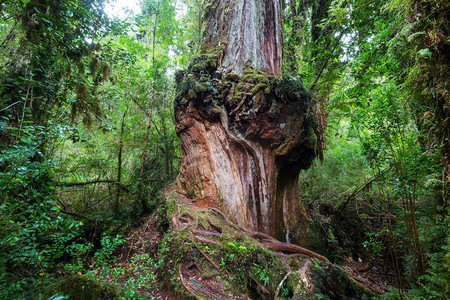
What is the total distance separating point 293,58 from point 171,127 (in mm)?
5474

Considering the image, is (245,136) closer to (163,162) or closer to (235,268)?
(235,268)

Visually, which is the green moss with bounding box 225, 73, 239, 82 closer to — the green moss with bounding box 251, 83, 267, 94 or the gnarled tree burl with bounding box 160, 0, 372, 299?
the gnarled tree burl with bounding box 160, 0, 372, 299

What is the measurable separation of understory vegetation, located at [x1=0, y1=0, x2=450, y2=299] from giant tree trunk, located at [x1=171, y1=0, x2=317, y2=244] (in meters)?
0.77

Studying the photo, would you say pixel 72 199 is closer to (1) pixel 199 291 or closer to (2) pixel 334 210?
(1) pixel 199 291

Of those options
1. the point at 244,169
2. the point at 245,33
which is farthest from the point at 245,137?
the point at 245,33

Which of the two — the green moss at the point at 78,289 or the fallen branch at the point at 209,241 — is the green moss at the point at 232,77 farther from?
the green moss at the point at 78,289

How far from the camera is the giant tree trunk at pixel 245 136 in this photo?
155 inches

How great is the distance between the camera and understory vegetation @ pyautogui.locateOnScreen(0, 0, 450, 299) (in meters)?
2.07

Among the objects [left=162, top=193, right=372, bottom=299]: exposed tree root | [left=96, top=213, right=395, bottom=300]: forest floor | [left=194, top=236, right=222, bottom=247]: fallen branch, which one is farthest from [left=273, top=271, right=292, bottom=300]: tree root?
[left=96, top=213, right=395, bottom=300]: forest floor

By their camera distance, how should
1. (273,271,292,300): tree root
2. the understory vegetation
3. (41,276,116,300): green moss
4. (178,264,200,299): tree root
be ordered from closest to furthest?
1. (41,276,116,300): green moss
2. the understory vegetation
3. (178,264,200,299): tree root
4. (273,271,292,300): tree root

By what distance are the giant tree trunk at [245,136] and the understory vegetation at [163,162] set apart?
0.77 m

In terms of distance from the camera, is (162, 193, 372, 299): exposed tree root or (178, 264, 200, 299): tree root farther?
(162, 193, 372, 299): exposed tree root

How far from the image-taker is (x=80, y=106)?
4129 mm

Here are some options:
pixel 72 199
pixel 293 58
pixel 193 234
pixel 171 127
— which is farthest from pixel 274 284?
pixel 293 58
